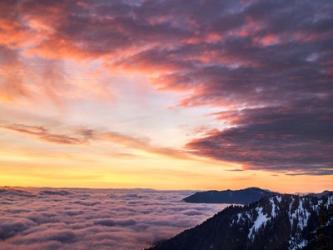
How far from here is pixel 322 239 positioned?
90.7 m

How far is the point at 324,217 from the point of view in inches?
3671

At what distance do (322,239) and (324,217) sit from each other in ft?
17.7
